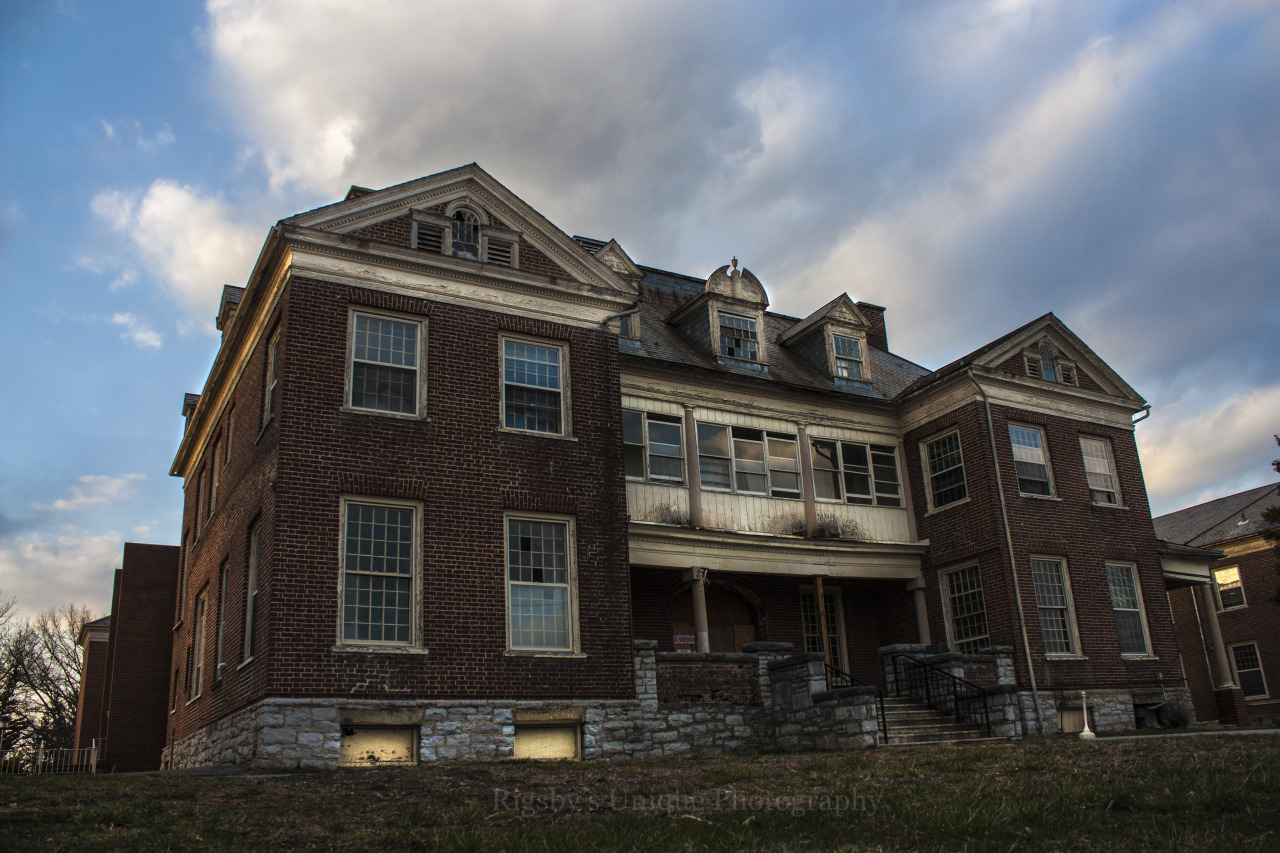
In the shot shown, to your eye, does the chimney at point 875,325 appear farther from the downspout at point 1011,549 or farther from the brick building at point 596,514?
the downspout at point 1011,549

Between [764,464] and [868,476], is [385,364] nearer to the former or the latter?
[764,464]

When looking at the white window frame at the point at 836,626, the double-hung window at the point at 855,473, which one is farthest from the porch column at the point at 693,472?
the white window frame at the point at 836,626

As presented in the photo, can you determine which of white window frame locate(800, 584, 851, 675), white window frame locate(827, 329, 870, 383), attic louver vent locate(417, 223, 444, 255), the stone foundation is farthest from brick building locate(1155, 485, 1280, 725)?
attic louver vent locate(417, 223, 444, 255)

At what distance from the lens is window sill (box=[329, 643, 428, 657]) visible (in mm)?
14500

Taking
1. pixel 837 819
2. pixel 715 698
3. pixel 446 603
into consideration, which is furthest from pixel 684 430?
pixel 837 819

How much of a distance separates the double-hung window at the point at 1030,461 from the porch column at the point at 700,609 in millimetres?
7489

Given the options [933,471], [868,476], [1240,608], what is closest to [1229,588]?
[1240,608]

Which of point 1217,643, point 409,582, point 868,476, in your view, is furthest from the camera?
point 1217,643

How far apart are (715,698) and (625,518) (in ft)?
11.0

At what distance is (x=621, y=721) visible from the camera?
52.7 ft

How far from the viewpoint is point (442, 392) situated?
16.5 metres

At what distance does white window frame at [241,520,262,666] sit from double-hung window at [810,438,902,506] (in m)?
11.5

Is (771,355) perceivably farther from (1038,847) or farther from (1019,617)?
(1038,847)

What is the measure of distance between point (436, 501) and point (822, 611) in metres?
9.32
